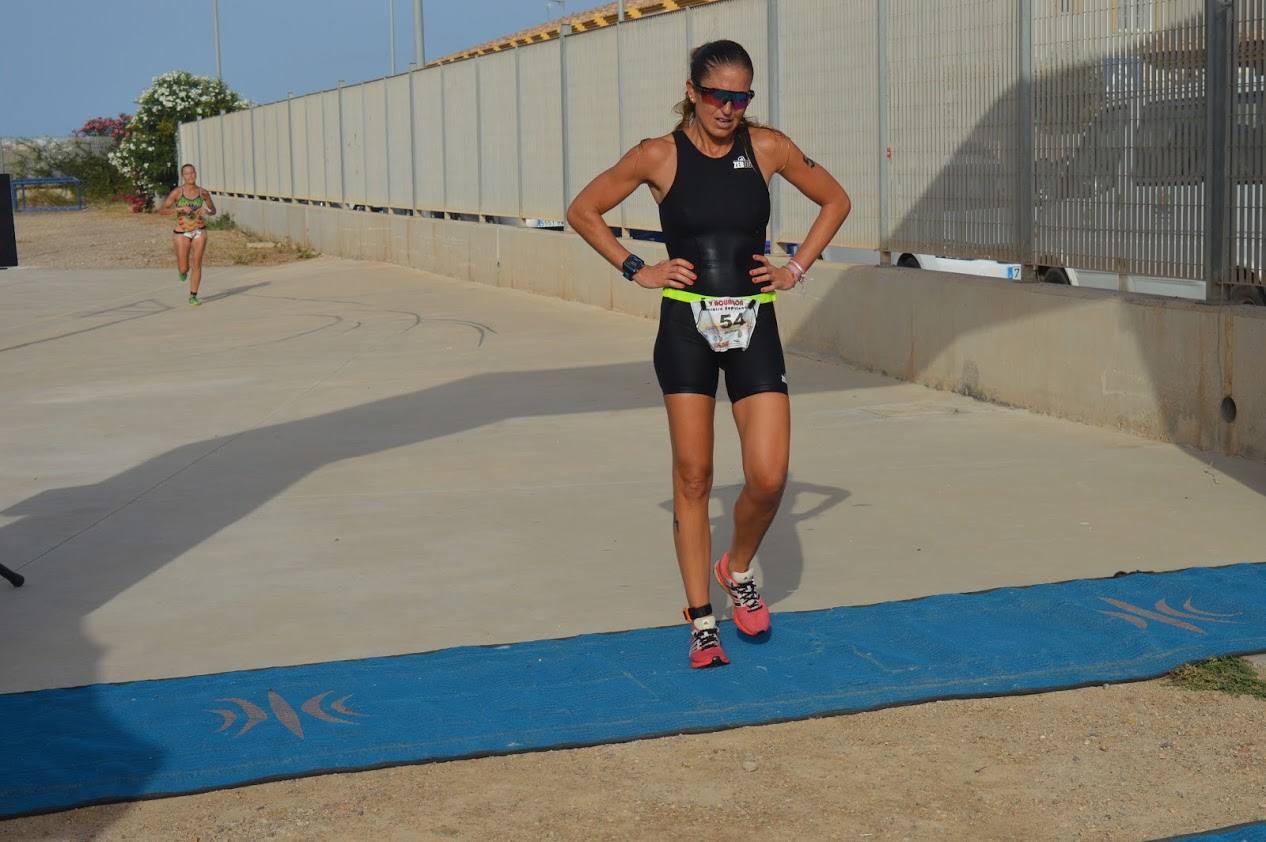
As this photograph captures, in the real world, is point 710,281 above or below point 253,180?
below

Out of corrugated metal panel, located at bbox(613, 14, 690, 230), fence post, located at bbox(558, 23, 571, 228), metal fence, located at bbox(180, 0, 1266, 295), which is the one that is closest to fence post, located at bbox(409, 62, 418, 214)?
metal fence, located at bbox(180, 0, 1266, 295)

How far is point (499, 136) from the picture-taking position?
24.2m

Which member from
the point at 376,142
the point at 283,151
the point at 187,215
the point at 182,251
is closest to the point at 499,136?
the point at 187,215

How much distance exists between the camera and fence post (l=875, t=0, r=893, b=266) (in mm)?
13680

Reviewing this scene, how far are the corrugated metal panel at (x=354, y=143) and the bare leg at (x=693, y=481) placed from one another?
26954 mm

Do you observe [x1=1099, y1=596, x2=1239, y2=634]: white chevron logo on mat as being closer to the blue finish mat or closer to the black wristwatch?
the blue finish mat

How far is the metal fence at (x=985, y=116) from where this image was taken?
9719mm

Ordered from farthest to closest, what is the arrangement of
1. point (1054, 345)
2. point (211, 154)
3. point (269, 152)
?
point (211, 154)
point (269, 152)
point (1054, 345)

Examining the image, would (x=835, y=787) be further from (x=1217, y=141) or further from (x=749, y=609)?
(x=1217, y=141)

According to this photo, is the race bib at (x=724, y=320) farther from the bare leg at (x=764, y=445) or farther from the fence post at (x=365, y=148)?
the fence post at (x=365, y=148)

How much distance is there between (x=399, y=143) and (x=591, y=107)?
985 cm

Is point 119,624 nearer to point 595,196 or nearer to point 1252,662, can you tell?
point 595,196

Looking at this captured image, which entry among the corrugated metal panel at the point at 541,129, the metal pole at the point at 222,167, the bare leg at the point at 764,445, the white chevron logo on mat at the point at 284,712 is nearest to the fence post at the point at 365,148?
the corrugated metal panel at the point at 541,129

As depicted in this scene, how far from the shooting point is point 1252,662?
587cm
